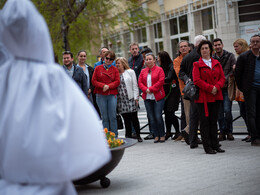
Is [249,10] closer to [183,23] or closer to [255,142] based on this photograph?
[183,23]

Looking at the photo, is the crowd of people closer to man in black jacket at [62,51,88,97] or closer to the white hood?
man in black jacket at [62,51,88,97]

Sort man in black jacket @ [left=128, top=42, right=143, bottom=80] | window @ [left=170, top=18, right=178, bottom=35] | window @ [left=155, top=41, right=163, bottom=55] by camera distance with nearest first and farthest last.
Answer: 1. man in black jacket @ [left=128, top=42, right=143, bottom=80]
2. window @ [left=170, top=18, right=178, bottom=35]
3. window @ [left=155, top=41, right=163, bottom=55]

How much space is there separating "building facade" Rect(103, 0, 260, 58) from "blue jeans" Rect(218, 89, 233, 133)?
46.8ft

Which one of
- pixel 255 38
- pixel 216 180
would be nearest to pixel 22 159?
pixel 216 180

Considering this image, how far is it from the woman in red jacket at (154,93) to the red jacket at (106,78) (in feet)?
2.05

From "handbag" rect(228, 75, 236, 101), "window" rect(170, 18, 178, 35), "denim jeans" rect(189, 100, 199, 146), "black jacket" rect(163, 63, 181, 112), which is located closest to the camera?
"denim jeans" rect(189, 100, 199, 146)

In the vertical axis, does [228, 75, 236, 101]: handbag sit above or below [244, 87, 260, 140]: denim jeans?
above

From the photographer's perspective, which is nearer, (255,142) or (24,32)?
(24,32)

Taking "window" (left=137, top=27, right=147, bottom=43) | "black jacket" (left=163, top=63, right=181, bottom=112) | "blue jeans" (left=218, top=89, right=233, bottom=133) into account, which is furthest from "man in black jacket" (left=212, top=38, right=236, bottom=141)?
"window" (left=137, top=27, right=147, bottom=43)

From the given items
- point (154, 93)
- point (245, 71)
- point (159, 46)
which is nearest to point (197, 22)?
point (159, 46)

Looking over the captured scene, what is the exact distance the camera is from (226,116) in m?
10.4

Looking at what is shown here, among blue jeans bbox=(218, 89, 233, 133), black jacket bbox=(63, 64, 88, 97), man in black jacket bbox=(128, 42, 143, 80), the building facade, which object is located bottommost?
blue jeans bbox=(218, 89, 233, 133)

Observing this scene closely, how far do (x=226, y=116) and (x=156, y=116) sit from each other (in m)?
1.72

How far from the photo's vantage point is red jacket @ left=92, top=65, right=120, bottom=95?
11.2m
